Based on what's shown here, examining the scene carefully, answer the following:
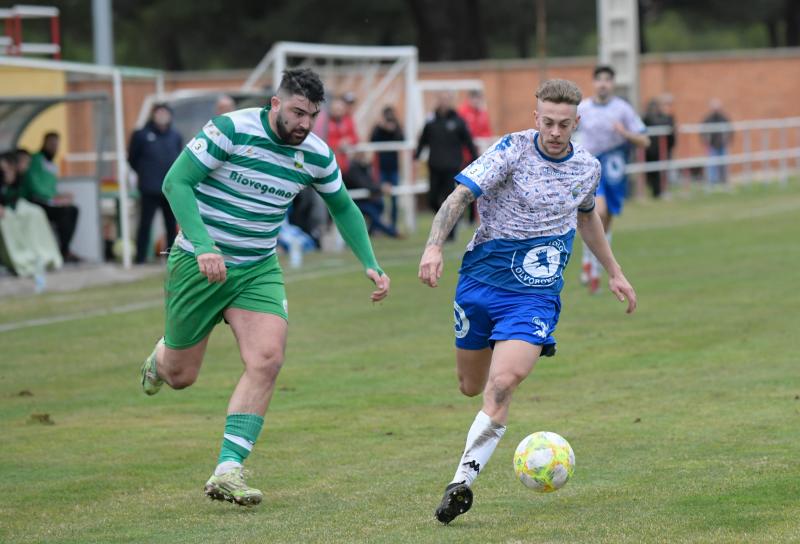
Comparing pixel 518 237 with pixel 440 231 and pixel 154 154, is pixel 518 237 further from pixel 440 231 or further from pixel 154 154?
pixel 154 154

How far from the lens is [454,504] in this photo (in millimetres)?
6398

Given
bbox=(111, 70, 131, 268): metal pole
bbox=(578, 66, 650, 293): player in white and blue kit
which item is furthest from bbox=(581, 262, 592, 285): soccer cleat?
bbox=(111, 70, 131, 268): metal pole

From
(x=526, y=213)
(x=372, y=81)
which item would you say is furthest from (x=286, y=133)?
(x=372, y=81)

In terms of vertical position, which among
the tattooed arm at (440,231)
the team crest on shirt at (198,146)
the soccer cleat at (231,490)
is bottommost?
the soccer cleat at (231,490)

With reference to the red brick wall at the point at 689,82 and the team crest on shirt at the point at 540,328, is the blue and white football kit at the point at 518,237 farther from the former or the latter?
the red brick wall at the point at 689,82

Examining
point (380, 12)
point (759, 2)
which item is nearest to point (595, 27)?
point (759, 2)

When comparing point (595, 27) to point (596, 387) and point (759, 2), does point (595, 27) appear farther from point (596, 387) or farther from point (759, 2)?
point (596, 387)

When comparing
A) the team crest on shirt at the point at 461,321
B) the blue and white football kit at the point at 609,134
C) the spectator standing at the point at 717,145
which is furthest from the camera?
the spectator standing at the point at 717,145

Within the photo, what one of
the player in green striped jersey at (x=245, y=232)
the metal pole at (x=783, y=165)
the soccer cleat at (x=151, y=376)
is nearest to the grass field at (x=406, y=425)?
the soccer cleat at (x=151, y=376)

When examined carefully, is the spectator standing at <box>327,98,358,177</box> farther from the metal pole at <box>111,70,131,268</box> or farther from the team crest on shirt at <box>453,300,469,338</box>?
the team crest on shirt at <box>453,300,469,338</box>

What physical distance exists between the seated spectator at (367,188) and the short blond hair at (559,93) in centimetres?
1451

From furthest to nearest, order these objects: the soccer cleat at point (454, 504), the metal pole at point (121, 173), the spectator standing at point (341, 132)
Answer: the spectator standing at point (341, 132), the metal pole at point (121, 173), the soccer cleat at point (454, 504)

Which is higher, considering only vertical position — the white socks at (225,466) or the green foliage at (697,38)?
the white socks at (225,466)

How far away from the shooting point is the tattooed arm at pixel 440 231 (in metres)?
6.59
